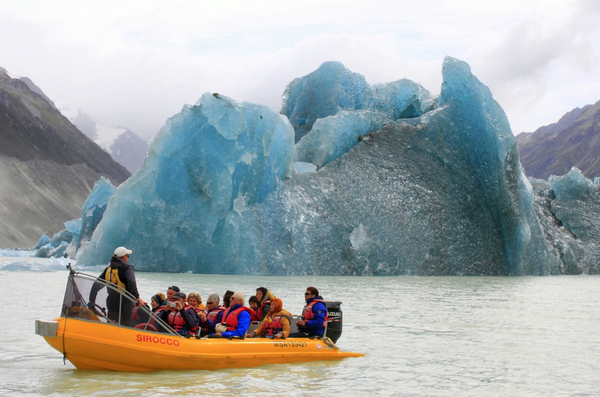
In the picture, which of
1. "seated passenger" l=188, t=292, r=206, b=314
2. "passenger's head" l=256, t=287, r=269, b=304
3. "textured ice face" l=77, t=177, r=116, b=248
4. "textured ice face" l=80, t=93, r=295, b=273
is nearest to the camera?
"seated passenger" l=188, t=292, r=206, b=314

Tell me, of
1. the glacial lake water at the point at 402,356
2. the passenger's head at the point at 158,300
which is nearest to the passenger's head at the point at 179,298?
the passenger's head at the point at 158,300

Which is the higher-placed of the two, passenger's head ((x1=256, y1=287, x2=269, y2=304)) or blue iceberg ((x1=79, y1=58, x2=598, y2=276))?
blue iceberg ((x1=79, y1=58, x2=598, y2=276))

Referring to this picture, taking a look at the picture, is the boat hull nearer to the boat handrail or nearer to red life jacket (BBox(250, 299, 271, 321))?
the boat handrail

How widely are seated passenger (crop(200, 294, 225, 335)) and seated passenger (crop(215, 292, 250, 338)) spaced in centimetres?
20

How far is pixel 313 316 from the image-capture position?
8.61 metres

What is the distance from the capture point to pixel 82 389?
6.59 metres

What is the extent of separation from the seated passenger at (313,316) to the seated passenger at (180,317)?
1.57 meters

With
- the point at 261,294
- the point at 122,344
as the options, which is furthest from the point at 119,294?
the point at 261,294

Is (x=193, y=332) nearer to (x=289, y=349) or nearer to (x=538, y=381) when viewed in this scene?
(x=289, y=349)

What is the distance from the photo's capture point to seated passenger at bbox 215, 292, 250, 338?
7.88 m

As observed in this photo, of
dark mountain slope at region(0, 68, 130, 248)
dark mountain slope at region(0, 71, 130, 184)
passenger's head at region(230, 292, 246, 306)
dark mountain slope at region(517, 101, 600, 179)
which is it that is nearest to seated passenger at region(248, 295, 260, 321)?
passenger's head at region(230, 292, 246, 306)

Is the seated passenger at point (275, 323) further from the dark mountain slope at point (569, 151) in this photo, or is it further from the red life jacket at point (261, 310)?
the dark mountain slope at point (569, 151)

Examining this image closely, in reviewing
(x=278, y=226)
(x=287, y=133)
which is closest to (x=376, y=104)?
(x=287, y=133)

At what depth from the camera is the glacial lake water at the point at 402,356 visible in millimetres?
6891
